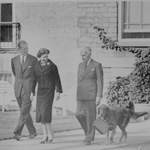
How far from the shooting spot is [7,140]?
6188 mm

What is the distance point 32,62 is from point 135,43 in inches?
39.6

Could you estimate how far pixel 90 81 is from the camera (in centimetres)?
605

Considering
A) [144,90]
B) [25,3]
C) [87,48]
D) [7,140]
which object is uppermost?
[25,3]

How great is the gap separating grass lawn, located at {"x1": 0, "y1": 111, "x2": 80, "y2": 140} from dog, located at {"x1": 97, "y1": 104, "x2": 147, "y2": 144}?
0.30 meters

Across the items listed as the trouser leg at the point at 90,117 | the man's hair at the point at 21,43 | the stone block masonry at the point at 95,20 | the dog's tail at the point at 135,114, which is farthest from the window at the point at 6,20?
the dog's tail at the point at 135,114

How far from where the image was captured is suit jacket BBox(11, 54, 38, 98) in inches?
244

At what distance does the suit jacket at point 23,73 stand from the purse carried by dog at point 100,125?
709mm

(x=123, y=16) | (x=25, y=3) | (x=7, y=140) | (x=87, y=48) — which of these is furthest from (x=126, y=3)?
(x=7, y=140)

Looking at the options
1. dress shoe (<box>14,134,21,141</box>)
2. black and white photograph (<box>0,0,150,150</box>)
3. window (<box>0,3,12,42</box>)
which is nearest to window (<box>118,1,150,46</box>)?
black and white photograph (<box>0,0,150,150</box>)

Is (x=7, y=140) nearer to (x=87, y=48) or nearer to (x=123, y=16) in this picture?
(x=87, y=48)

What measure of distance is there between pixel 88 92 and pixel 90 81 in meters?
0.11

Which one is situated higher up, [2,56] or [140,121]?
[2,56]

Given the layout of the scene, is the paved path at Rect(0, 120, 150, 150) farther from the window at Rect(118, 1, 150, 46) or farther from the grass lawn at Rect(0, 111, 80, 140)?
the window at Rect(118, 1, 150, 46)

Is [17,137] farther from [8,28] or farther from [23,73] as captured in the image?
[8,28]
